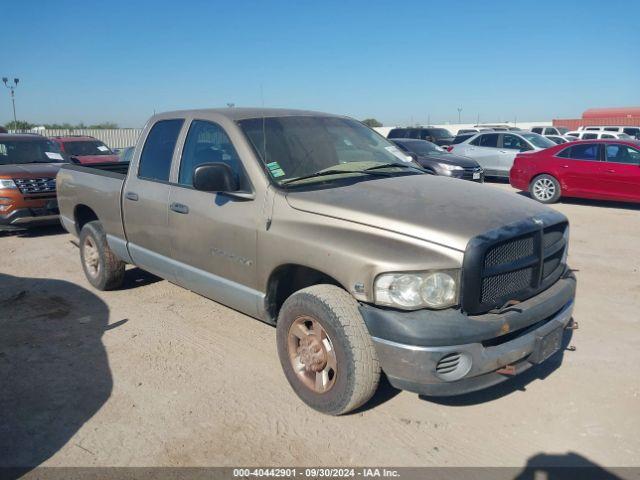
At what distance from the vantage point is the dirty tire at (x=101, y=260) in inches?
222

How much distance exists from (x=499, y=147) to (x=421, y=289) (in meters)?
15.1

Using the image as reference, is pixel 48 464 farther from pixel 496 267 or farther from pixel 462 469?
pixel 496 267

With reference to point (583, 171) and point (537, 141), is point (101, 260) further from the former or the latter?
point (537, 141)

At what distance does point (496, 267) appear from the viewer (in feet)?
9.83

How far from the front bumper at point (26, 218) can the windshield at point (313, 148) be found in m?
6.18

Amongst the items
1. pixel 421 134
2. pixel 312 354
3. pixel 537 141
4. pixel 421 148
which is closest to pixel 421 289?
pixel 312 354

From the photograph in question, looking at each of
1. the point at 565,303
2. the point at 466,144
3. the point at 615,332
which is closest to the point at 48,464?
the point at 565,303

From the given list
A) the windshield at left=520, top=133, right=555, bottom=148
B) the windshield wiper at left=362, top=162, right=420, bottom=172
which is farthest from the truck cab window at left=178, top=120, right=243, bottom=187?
the windshield at left=520, top=133, right=555, bottom=148

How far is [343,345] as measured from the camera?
121 inches

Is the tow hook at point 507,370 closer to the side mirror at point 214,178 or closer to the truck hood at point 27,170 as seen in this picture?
the side mirror at point 214,178

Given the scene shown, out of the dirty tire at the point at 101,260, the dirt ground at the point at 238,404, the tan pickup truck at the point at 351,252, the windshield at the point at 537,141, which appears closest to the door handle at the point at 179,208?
the tan pickup truck at the point at 351,252

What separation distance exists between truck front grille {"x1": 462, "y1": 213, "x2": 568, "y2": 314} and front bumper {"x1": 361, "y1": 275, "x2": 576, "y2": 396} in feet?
0.33

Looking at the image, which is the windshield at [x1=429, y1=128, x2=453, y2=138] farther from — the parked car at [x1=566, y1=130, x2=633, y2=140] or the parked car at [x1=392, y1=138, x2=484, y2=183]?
the parked car at [x1=392, y1=138, x2=484, y2=183]

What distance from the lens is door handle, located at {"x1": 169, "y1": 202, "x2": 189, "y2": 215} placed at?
429cm
